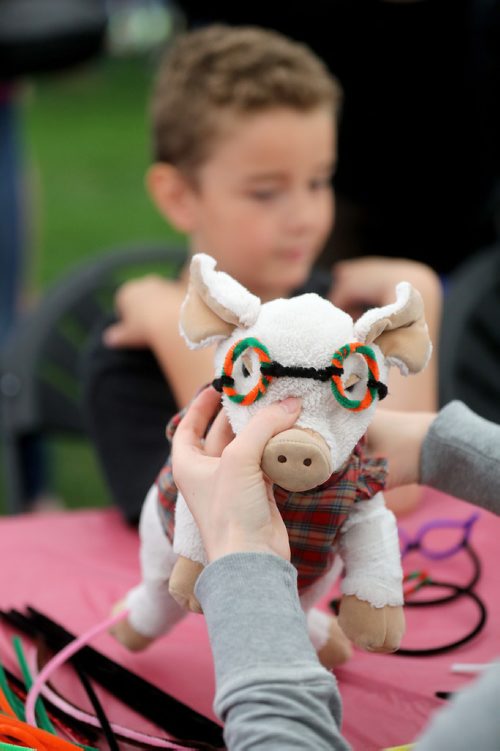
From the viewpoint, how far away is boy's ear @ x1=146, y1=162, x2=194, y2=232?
135cm

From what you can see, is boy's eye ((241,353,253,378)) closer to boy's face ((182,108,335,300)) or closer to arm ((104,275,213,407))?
arm ((104,275,213,407))

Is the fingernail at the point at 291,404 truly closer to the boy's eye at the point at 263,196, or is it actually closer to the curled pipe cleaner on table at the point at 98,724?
the curled pipe cleaner on table at the point at 98,724

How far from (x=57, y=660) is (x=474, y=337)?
90cm

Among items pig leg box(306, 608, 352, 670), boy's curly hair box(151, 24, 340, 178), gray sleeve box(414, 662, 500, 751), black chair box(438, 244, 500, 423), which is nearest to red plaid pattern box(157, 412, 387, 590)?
pig leg box(306, 608, 352, 670)

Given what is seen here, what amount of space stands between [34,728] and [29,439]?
2.74 ft

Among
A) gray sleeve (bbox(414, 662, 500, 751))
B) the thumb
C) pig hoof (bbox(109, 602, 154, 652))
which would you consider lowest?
pig hoof (bbox(109, 602, 154, 652))

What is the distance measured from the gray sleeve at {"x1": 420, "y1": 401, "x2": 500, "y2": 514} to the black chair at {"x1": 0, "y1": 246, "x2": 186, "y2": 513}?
32.6 inches

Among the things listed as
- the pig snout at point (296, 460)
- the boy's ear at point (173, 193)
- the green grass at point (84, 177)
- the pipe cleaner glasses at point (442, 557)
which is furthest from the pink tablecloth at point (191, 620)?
the green grass at point (84, 177)

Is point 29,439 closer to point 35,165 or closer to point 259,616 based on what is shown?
point 259,616

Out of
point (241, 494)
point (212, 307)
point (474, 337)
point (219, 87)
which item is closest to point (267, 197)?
point (219, 87)

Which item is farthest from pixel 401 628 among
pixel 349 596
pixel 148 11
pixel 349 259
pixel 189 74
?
pixel 148 11

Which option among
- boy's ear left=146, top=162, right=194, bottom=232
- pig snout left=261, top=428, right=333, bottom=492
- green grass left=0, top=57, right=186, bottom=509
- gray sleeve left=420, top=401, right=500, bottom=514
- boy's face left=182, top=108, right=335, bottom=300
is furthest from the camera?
green grass left=0, top=57, right=186, bottom=509

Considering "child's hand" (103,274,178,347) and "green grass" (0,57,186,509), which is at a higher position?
"child's hand" (103,274,178,347)

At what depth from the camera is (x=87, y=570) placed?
112 cm
